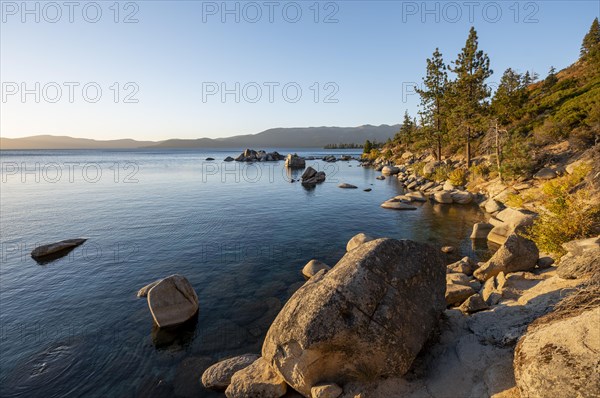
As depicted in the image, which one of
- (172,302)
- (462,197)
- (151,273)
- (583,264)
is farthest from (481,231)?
(151,273)

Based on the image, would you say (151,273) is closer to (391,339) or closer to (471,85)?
(391,339)

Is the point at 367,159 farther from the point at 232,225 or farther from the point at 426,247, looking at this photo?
the point at 426,247

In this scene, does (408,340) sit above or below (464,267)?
above

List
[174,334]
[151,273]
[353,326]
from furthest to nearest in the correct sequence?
[151,273] < [174,334] < [353,326]

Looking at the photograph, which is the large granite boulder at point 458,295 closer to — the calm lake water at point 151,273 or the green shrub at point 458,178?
the calm lake water at point 151,273

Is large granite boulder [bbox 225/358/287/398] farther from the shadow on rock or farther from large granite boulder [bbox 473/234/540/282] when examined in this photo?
large granite boulder [bbox 473/234/540/282]

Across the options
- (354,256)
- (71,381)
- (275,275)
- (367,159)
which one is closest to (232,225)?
(275,275)

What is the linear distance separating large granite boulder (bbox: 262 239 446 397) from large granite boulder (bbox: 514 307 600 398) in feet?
8.37

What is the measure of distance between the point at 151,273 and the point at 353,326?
14765 millimetres

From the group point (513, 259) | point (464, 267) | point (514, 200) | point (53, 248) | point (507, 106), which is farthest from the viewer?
→ point (507, 106)

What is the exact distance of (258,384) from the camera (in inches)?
325

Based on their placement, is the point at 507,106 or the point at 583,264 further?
the point at 507,106

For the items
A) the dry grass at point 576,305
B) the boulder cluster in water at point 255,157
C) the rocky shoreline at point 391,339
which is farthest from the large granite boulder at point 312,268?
the boulder cluster in water at point 255,157

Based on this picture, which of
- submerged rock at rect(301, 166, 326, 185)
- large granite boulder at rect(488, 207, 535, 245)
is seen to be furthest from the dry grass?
submerged rock at rect(301, 166, 326, 185)
